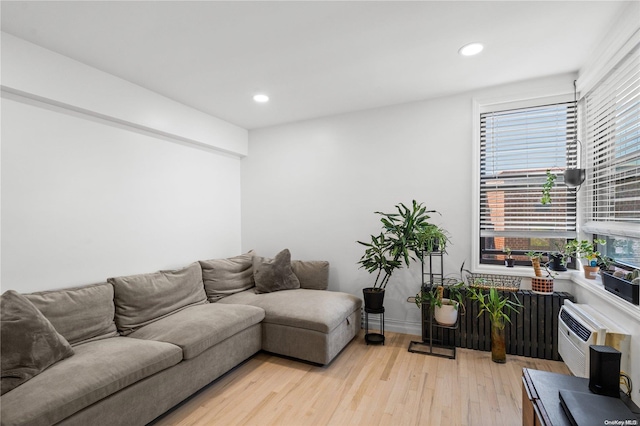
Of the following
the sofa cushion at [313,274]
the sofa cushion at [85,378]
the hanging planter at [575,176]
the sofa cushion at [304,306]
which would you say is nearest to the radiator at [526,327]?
the hanging planter at [575,176]

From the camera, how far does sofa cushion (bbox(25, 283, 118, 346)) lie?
2236 mm

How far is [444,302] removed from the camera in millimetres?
3182

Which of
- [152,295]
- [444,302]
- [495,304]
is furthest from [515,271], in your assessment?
[152,295]

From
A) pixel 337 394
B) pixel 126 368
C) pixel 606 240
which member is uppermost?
pixel 606 240

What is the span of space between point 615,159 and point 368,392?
2.57m

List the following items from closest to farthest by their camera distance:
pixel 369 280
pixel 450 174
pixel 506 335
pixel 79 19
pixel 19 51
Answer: pixel 79 19 < pixel 19 51 < pixel 506 335 < pixel 450 174 < pixel 369 280

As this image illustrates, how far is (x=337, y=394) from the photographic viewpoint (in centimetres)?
247

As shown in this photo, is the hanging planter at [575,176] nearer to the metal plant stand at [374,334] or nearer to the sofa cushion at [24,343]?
the metal plant stand at [374,334]

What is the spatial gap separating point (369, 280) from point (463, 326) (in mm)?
1127

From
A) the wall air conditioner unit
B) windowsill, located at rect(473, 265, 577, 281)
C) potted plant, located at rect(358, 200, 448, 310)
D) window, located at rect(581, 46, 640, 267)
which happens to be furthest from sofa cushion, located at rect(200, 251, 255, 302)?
window, located at rect(581, 46, 640, 267)

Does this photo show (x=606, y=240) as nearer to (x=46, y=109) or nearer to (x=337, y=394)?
(x=337, y=394)

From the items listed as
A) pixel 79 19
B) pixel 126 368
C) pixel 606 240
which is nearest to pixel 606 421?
pixel 606 240

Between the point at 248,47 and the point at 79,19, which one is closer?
the point at 79,19

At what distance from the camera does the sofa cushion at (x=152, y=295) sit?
8.87 feet
